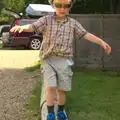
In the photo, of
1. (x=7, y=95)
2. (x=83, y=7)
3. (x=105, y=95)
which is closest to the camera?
(x=105, y=95)

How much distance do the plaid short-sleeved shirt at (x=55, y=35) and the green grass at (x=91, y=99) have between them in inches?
60.6

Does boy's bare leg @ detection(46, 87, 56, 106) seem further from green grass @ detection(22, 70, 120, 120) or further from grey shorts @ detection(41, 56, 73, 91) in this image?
green grass @ detection(22, 70, 120, 120)

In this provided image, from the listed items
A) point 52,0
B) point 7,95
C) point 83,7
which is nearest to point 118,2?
point 83,7

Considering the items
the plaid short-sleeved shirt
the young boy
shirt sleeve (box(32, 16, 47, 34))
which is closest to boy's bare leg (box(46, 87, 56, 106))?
the young boy

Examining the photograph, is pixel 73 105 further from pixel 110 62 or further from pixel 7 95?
pixel 110 62

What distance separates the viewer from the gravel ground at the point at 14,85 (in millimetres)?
8141

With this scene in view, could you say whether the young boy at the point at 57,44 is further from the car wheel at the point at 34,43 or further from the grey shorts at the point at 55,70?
the car wheel at the point at 34,43

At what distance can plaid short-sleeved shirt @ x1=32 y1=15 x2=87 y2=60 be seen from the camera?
18.8 feet

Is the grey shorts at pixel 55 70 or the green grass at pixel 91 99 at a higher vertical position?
the grey shorts at pixel 55 70

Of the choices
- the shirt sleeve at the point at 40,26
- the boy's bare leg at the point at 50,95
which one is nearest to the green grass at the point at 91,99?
the boy's bare leg at the point at 50,95

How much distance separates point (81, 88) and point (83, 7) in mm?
12273

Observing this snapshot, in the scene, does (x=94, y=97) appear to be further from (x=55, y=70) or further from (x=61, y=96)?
(x=55, y=70)

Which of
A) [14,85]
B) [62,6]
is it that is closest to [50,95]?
[62,6]

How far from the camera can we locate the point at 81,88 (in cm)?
966
